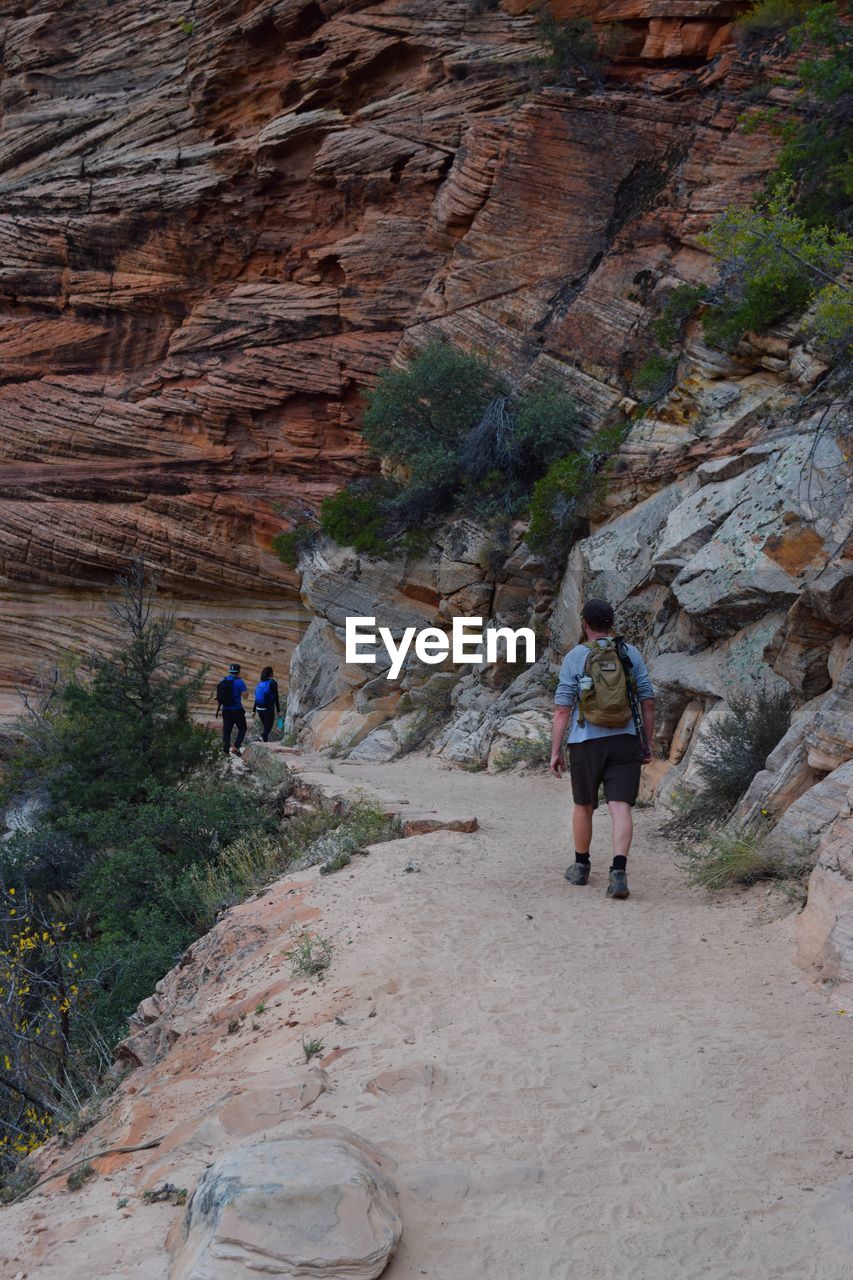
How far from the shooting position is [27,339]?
72.6 ft

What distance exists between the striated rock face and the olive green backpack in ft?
33.8

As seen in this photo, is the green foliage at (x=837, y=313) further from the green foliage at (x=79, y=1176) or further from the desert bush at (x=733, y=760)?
the green foliage at (x=79, y=1176)

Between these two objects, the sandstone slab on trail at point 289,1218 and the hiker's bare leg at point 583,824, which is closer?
the sandstone slab on trail at point 289,1218

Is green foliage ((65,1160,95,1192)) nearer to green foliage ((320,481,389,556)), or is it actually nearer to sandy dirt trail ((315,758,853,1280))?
sandy dirt trail ((315,758,853,1280))

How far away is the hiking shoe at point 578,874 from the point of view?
576cm

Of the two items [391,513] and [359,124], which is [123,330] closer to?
[359,124]

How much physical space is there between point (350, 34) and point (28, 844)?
16558 mm

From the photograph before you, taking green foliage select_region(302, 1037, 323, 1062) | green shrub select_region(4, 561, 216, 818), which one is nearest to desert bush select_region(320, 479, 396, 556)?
green shrub select_region(4, 561, 216, 818)

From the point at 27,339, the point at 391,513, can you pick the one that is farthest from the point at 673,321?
the point at 27,339

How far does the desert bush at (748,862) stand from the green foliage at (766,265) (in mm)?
4262

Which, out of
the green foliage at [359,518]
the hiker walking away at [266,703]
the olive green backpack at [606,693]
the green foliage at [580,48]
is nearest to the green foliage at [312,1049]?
the olive green backpack at [606,693]

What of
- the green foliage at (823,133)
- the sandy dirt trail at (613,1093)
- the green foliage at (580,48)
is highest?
the green foliage at (580,48)

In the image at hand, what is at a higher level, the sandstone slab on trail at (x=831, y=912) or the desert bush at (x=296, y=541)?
the desert bush at (x=296, y=541)

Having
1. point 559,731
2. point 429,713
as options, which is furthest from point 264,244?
point 559,731
